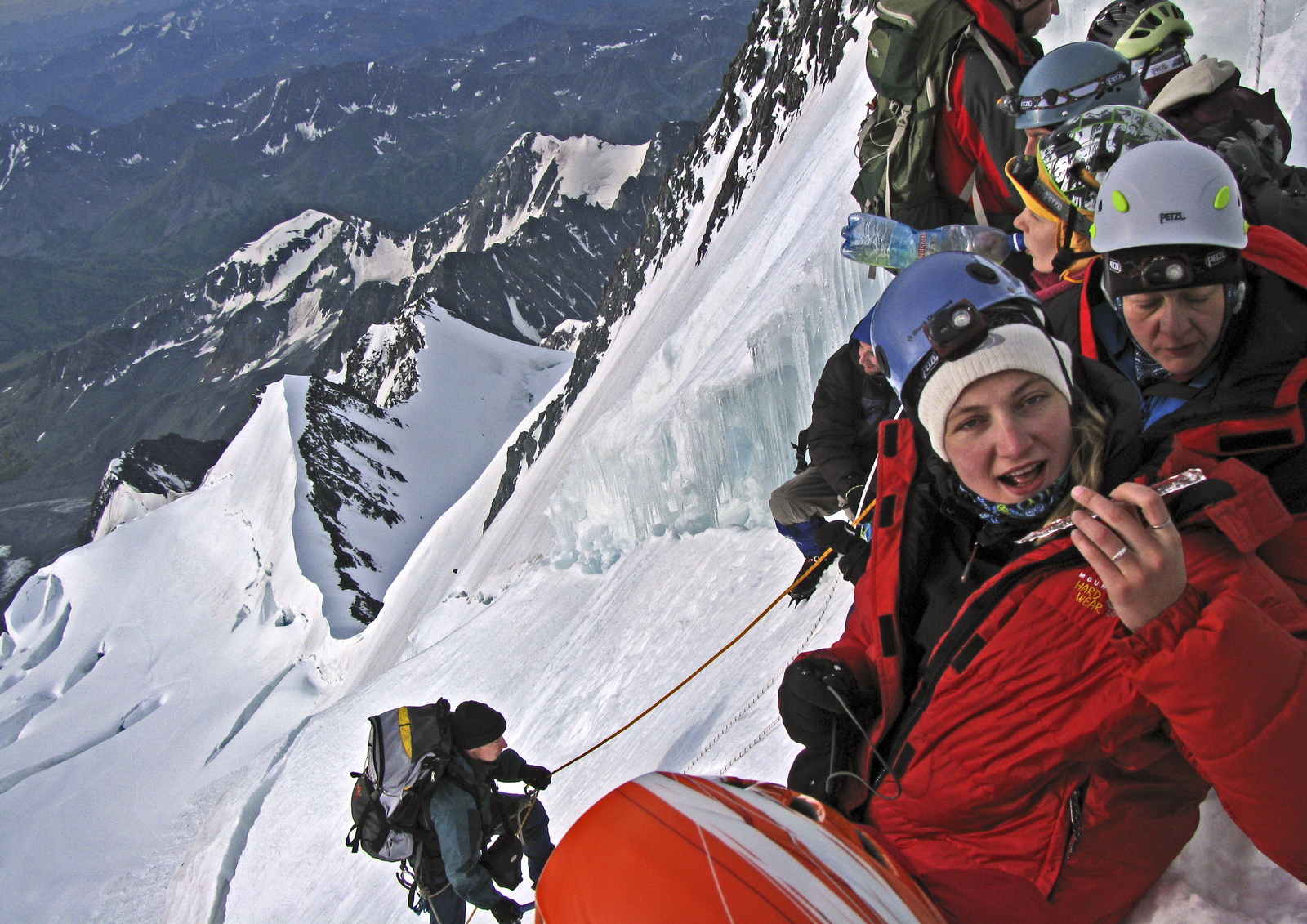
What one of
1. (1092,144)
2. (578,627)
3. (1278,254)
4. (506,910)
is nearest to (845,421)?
(1092,144)

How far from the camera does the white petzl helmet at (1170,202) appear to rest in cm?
174

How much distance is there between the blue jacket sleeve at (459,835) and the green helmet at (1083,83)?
12.5ft

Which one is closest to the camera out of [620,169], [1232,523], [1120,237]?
[1232,523]

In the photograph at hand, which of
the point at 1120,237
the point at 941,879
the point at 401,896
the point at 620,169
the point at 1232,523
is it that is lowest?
the point at 620,169

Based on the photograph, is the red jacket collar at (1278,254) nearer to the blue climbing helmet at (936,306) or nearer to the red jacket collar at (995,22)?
the blue climbing helmet at (936,306)

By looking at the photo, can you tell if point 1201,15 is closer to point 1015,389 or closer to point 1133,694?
point 1015,389

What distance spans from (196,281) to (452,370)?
162012mm

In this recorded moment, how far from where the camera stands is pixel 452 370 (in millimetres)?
69562

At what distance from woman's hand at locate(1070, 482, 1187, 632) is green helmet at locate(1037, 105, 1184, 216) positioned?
147cm

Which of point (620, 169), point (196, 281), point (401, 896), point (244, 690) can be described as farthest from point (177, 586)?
point (196, 281)

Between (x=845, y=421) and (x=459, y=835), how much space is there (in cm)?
261

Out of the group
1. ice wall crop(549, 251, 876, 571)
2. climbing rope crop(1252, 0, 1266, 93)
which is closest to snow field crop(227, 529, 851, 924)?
ice wall crop(549, 251, 876, 571)

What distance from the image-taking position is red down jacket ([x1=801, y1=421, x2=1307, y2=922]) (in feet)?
3.95

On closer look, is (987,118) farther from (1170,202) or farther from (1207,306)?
(1207,306)
